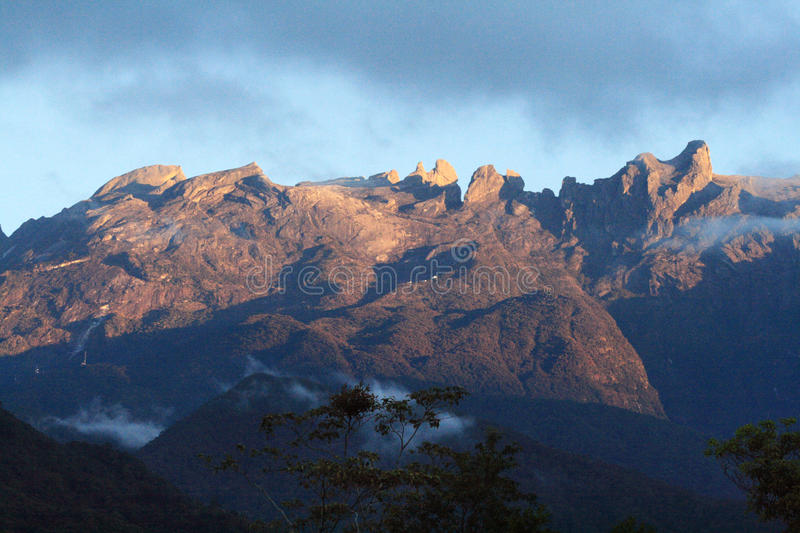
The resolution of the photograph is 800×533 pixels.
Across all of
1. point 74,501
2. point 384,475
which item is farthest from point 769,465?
point 74,501

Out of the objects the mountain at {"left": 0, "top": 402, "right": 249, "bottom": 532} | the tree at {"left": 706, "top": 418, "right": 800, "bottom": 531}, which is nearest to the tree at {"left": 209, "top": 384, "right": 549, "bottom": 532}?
the tree at {"left": 706, "top": 418, "right": 800, "bottom": 531}

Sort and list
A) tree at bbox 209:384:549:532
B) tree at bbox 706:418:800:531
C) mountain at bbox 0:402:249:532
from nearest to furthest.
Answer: tree at bbox 209:384:549:532
tree at bbox 706:418:800:531
mountain at bbox 0:402:249:532

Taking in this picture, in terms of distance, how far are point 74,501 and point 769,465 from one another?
161 m

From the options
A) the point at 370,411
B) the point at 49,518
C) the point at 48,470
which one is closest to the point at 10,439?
the point at 48,470

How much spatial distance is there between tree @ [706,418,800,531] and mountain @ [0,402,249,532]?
429 feet

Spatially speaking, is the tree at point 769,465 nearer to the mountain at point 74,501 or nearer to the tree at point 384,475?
the tree at point 384,475

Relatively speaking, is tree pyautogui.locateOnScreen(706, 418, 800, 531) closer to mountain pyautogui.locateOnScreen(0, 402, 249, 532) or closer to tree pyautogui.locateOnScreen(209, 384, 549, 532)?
tree pyautogui.locateOnScreen(209, 384, 549, 532)

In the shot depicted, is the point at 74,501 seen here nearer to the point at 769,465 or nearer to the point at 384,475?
the point at 384,475

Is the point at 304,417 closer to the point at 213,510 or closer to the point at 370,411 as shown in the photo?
the point at 370,411

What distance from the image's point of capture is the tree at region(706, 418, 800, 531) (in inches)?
2084

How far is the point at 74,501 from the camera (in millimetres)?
177375

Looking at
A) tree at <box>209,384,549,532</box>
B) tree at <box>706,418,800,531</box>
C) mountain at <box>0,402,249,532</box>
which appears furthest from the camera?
mountain at <box>0,402,249,532</box>

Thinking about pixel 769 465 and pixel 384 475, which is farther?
pixel 769 465

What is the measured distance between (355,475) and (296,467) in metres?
3.95
